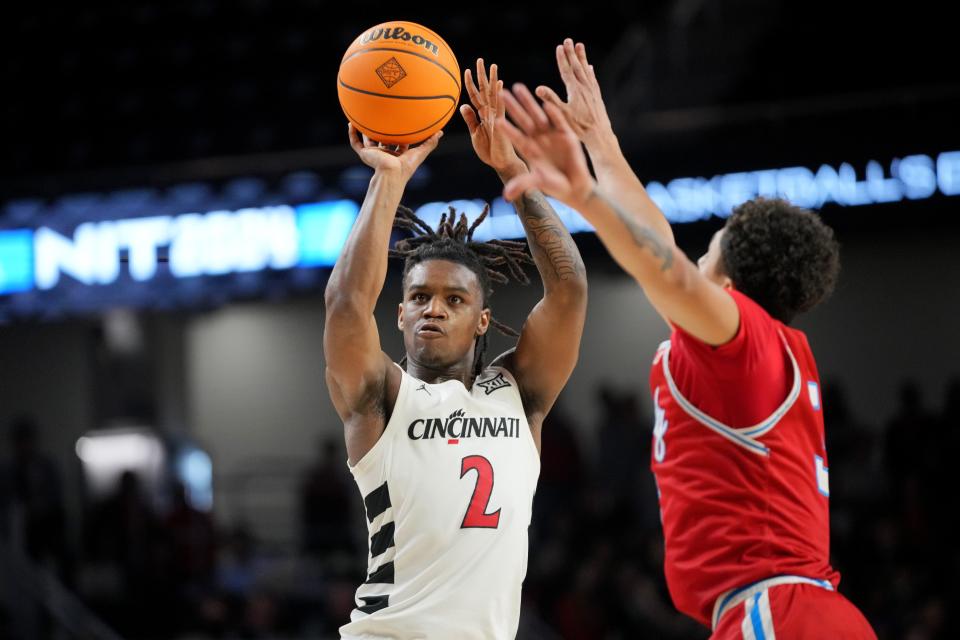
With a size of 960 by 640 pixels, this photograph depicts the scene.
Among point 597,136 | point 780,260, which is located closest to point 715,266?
point 780,260

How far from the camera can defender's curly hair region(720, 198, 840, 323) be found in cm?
325

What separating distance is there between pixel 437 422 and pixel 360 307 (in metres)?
0.43

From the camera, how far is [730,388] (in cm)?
296

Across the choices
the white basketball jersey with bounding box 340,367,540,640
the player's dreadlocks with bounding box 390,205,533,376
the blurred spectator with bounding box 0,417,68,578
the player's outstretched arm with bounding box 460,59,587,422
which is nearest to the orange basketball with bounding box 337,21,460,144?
the player's outstretched arm with bounding box 460,59,587,422

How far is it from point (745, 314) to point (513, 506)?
984 millimetres

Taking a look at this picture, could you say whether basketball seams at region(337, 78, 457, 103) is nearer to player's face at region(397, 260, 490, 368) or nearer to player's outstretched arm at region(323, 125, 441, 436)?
player's outstretched arm at region(323, 125, 441, 436)

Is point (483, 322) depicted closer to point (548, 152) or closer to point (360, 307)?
point (360, 307)

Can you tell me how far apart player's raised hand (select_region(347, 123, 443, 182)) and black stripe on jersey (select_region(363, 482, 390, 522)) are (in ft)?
3.18

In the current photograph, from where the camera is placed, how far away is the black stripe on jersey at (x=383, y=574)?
3.36m

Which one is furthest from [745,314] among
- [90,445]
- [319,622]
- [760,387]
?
[90,445]

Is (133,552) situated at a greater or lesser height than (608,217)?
lesser

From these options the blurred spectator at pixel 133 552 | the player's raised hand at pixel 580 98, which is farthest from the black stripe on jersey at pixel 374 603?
the blurred spectator at pixel 133 552

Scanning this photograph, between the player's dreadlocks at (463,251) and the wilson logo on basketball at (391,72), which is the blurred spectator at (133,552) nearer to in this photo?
the player's dreadlocks at (463,251)

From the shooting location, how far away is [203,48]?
44.2 feet
